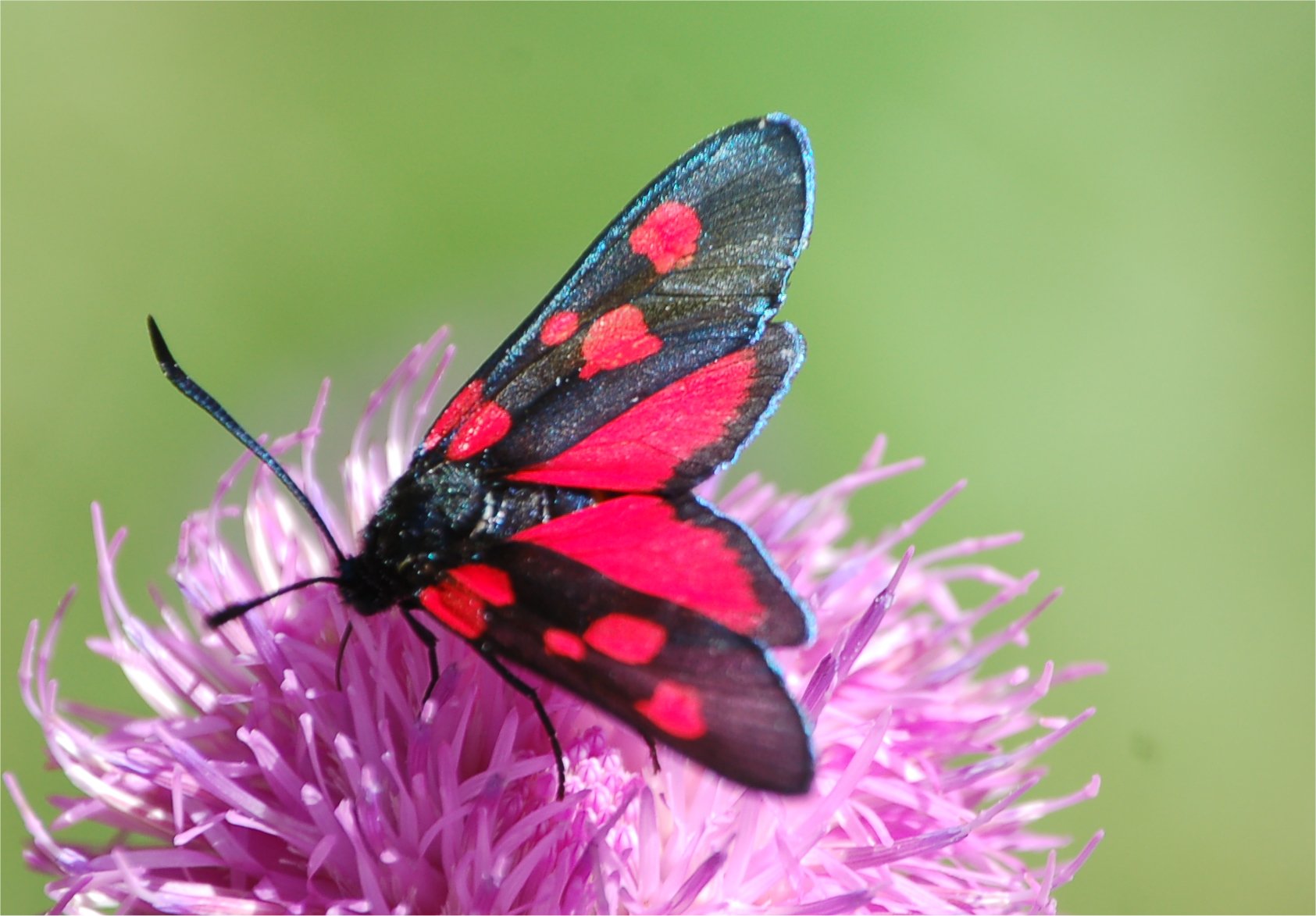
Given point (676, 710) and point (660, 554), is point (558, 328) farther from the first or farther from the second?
point (676, 710)

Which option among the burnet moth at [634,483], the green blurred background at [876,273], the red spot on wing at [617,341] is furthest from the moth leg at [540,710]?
the green blurred background at [876,273]

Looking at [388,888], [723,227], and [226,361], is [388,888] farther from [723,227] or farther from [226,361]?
[226,361]

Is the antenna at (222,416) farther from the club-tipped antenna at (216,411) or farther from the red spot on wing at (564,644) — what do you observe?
the red spot on wing at (564,644)

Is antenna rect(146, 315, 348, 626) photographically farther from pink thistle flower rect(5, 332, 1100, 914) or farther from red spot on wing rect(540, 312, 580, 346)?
red spot on wing rect(540, 312, 580, 346)

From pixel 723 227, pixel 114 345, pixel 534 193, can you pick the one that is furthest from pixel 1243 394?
pixel 114 345

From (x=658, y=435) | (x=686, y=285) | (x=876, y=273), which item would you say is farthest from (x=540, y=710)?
(x=876, y=273)
